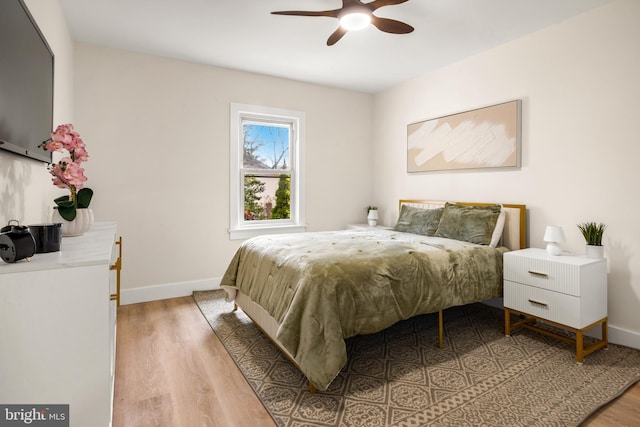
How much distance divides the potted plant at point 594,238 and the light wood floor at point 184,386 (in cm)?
91

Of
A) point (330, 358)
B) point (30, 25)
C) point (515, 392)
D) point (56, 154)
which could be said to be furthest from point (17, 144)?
point (515, 392)

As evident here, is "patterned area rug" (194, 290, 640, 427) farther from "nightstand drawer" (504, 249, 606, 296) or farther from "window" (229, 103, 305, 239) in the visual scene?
"window" (229, 103, 305, 239)

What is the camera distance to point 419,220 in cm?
378

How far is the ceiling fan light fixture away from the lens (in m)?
2.35

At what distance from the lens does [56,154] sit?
2600 millimetres

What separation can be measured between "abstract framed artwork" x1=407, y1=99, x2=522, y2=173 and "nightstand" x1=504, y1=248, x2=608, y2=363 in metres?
1.09

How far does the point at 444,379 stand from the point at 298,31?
3047 mm

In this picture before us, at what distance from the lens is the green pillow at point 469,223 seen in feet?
10.3

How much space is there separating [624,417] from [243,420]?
6.54 feet

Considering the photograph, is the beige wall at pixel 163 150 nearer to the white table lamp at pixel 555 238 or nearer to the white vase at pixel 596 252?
the white table lamp at pixel 555 238

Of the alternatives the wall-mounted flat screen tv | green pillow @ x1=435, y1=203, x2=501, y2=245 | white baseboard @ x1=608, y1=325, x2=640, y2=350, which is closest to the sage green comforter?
green pillow @ x1=435, y1=203, x2=501, y2=245

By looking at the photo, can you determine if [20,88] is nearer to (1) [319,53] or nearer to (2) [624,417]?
(1) [319,53]

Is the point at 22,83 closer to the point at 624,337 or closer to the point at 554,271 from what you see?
the point at 554,271

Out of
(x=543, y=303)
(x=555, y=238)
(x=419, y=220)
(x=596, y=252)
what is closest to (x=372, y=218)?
(x=419, y=220)
